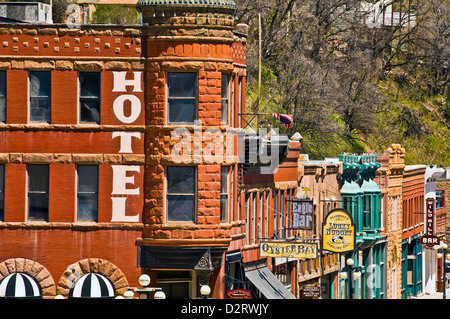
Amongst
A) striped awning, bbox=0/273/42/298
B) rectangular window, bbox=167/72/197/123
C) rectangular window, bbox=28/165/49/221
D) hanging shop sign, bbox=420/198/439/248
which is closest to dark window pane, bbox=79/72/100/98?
rectangular window, bbox=167/72/197/123

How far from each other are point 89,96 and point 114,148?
1.90 meters

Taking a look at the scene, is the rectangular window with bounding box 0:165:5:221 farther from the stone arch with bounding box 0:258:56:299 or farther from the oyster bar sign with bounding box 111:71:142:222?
the oyster bar sign with bounding box 111:71:142:222

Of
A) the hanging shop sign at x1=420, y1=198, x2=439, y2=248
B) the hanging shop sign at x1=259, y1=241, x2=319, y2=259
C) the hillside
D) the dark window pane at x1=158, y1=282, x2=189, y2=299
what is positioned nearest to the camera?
the dark window pane at x1=158, y1=282, x2=189, y2=299

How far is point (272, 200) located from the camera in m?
48.0

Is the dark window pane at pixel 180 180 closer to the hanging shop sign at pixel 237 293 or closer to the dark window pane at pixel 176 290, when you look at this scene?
the dark window pane at pixel 176 290

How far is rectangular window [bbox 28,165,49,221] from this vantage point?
3738cm

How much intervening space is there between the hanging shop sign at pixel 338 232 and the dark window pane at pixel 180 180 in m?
14.6

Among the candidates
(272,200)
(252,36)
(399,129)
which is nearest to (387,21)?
(399,129)

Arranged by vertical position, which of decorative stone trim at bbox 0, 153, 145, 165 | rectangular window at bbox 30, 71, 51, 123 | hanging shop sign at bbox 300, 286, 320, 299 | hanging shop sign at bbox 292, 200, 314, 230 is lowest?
hanging shop sign at bbox 300, 286, 320, 299

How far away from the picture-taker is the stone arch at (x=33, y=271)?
3712 centimetres

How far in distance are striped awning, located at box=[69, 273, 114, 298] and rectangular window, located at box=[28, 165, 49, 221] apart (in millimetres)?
2381
